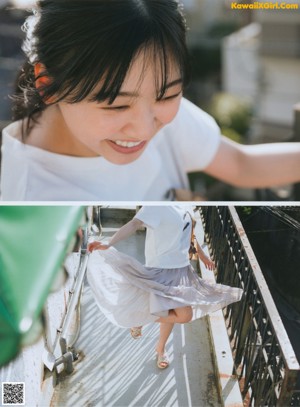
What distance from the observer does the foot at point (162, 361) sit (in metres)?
1.81

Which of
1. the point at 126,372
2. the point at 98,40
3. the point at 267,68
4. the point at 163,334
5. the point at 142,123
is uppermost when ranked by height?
the point at 98,40

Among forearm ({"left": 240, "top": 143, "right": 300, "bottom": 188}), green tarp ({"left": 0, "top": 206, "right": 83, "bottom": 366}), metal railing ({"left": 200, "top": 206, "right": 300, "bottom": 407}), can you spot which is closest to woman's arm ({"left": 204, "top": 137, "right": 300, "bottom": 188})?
forearm ({"left": 240, "top": 143, "right": 300, "bottom": 188})

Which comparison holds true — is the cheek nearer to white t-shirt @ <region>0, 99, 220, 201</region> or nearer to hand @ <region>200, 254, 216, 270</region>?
white t-shirt @ <region>0, 99, 220, 201</region>

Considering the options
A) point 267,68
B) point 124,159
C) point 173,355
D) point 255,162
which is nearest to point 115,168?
point 124,159

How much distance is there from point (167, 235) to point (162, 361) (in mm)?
435

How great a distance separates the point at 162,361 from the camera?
1817mm

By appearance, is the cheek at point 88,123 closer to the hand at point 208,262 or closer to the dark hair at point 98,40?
the dark hair at point 98,40

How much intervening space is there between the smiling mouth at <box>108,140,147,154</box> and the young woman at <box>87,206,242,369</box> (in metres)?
0.35

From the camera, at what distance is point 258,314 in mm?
1793

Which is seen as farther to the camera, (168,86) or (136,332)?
(136,332)

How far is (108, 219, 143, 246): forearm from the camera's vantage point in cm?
174

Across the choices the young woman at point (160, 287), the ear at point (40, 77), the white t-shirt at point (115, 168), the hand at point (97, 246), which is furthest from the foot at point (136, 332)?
the ear at point (40, 77)

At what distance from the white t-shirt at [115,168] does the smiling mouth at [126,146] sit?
0.11ft

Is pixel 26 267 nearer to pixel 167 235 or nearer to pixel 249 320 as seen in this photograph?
pixel 167 235
